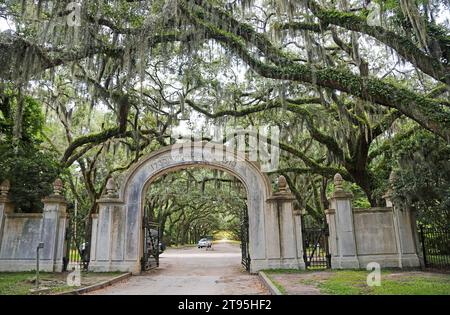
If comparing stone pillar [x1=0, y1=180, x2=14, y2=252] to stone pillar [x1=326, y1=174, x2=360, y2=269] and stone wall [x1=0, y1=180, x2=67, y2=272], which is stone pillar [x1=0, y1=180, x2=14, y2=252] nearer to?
stone wall [x1=0, y1=180, x2=67, y2=272]

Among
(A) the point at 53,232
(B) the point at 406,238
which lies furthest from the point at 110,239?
(B) the point at 406,238

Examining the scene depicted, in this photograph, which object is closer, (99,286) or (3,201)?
(99,286)

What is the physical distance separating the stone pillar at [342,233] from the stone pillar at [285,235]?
102 cm

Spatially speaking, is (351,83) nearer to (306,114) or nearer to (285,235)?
(306,114)

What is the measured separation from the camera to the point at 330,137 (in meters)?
13.9

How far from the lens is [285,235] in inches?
466

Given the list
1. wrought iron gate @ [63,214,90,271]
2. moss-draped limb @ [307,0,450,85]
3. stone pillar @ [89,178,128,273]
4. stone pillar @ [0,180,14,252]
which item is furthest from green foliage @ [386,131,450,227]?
stone pillar @ [0,180,14,252]

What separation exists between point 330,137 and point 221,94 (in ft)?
14.7

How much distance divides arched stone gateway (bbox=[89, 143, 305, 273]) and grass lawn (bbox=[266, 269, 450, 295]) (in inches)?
63.6

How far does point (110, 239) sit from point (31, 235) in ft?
7.83

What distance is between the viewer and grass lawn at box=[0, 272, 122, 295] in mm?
7816

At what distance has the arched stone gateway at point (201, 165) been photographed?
1177 centimetres

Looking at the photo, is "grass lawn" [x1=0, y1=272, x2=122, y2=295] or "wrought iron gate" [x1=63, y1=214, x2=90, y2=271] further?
"wrought iron gate" [x1=63, y1=214, x2=90, y2=271]

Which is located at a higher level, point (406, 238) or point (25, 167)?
point (25, 167)
